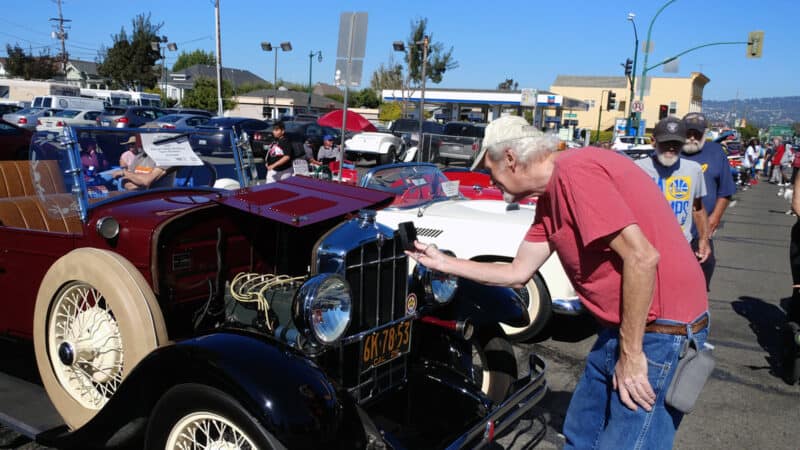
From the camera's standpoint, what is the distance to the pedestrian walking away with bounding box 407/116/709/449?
71.3 inches

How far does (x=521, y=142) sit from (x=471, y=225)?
10.6 feet

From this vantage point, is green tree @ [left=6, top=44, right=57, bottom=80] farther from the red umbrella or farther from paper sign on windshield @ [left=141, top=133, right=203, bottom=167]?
paper sign on windshield @ [left=141, top=133, right=203, bottom=167]

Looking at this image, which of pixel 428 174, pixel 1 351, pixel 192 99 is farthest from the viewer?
pixel 192 99

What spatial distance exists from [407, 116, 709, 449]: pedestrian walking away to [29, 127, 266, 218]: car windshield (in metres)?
2.18

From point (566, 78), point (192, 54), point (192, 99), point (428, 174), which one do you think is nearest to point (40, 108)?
point (192, 99)

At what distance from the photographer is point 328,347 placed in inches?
96.1

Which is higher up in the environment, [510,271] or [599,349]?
[510,271]

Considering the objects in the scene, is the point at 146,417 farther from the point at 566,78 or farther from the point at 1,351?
the point at 566,78

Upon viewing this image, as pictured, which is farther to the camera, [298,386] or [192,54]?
[192,54]

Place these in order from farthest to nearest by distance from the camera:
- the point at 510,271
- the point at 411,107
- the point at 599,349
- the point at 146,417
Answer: the point at 411,107 < the point at 146,417 < the point at 510,271 < the point at 599,349

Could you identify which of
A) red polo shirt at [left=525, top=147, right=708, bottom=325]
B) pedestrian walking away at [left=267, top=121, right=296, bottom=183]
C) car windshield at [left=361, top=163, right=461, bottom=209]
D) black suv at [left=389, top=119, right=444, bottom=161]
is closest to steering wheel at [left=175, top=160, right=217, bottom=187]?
car windshield at [left=361, top=163, right=461, bottom=209]

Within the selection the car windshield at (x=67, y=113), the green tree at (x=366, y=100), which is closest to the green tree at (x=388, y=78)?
the green tree at (x=366, y=100)

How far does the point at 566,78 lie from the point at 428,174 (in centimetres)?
8265

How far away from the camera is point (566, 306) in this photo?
4.91 metres
